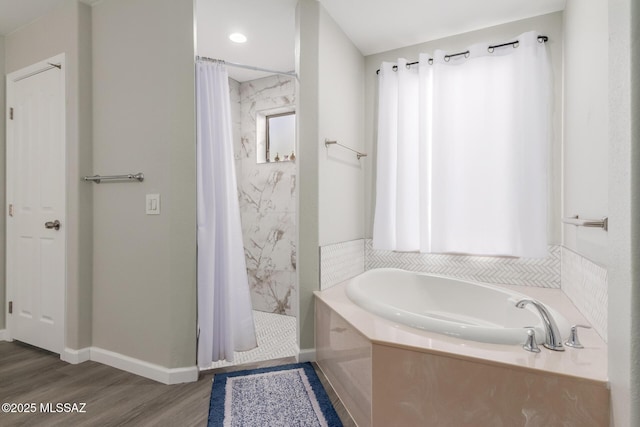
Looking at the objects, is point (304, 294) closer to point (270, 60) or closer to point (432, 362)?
point (432, 362)

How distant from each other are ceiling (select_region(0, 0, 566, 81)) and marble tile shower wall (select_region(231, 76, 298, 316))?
0.70m

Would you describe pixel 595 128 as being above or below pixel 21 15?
below

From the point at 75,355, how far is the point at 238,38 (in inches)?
104

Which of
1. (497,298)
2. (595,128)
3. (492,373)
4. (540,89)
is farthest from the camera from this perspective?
(540,89)

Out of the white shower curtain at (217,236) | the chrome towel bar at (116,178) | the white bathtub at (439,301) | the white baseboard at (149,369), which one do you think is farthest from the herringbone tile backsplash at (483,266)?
the chrome towel bar at (116,178)

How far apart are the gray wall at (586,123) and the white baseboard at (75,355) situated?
3.02 meters

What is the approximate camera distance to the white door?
229 centimetres

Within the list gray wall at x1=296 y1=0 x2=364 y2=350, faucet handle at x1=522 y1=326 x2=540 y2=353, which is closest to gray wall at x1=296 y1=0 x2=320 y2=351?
gray wall at x1=296 y1=0 x2=364 y2=350

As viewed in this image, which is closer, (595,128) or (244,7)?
(595,128)

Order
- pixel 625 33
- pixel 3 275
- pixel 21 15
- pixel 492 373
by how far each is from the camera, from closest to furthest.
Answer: pixel 625 33
pixel 492 373
pixel 21 15
pixel 3 275

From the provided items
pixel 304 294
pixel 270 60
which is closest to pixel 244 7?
pixel 270 60

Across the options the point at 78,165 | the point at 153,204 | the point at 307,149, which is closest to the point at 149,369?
the point at 153,204

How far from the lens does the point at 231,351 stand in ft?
6.85

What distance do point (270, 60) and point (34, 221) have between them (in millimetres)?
2369
